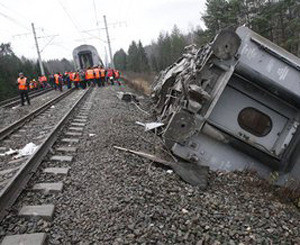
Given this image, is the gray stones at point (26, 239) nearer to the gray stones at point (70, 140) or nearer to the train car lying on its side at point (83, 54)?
the gray stones at point (70, 140)

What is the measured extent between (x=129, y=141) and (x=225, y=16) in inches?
1068

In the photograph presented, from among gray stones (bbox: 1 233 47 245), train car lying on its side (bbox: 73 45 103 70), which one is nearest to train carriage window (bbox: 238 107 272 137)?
gray stones (bbox: 1 233 47 245)

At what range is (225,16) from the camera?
28156 millimetres

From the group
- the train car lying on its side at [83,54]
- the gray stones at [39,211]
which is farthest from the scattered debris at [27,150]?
the train car lying on its side at [83,54]

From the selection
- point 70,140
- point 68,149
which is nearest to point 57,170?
point 68,149

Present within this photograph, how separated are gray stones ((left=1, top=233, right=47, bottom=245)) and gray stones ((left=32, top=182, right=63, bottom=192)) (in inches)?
35.8

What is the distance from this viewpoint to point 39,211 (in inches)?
115

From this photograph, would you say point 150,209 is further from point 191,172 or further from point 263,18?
point 263,18

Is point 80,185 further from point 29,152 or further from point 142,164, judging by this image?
point 29,152

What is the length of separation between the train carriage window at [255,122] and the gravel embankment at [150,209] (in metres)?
1.07

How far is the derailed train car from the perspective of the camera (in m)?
4.47

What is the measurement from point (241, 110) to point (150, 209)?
3140 mm

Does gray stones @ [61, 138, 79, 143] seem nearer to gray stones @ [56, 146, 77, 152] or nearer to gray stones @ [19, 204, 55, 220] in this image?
gray stones @ [56, 146, 77, 152]

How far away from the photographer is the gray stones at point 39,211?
2.84 metres
